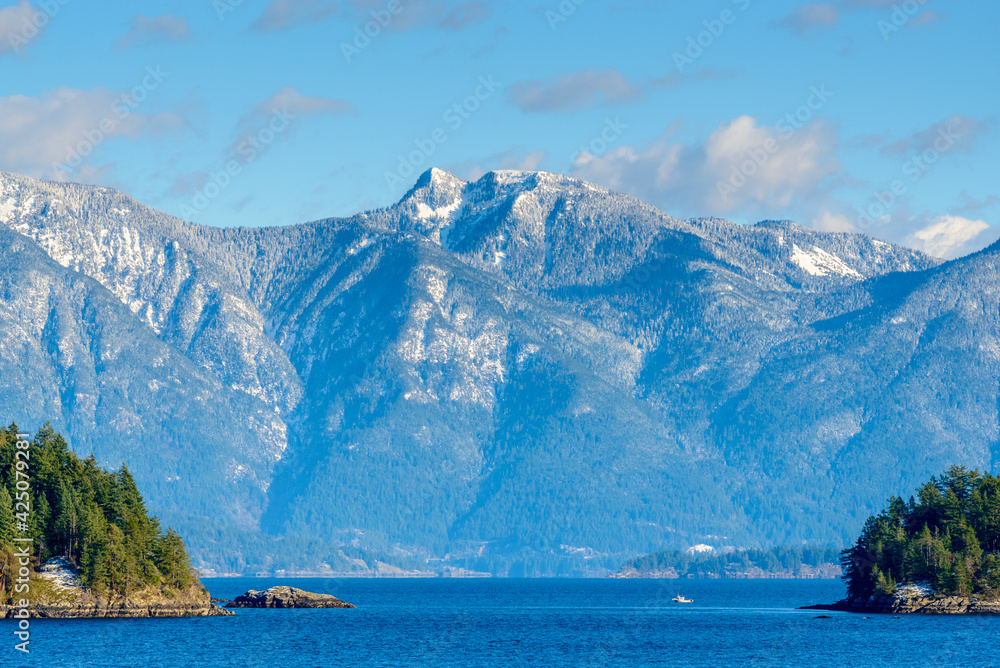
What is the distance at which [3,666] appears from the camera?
607 feet

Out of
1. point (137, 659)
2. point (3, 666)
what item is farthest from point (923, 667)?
point (3, 666)

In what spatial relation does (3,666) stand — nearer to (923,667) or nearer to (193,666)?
(193,666)

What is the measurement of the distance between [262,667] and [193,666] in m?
9.21

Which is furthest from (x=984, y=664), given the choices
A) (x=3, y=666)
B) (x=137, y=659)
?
(x=3, y=666)

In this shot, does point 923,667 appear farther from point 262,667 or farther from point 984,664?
point 262,667

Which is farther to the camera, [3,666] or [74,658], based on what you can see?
[74,658]

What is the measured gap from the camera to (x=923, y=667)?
199 meters

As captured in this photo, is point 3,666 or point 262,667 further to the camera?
point 262,667

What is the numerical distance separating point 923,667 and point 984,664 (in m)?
7.99

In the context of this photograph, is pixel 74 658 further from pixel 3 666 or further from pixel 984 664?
pixel 984 664

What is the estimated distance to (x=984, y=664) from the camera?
653 ft

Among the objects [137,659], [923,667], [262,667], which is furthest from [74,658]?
[923,667]

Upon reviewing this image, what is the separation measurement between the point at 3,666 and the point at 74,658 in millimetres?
13225

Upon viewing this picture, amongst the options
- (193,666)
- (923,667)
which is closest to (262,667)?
(193,666)
